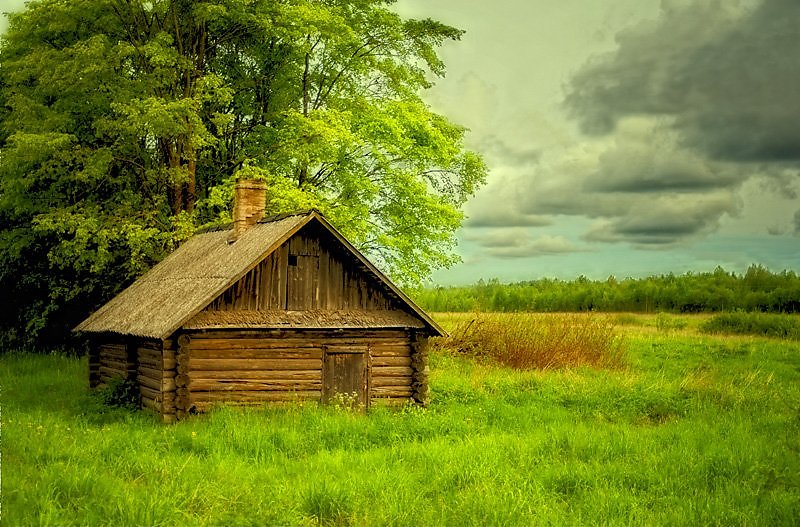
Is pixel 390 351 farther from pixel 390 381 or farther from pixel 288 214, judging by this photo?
pixel 288 214

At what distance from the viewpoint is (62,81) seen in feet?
87.6

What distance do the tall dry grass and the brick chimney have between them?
790 cm

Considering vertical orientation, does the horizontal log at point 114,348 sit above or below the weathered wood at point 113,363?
above

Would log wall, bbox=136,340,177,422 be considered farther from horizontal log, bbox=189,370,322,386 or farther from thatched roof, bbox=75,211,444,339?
thatched roof, bbox=75,211,444,339

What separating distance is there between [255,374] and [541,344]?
11440 millimetres

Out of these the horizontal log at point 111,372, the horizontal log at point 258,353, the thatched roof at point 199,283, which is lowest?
the horizontal log at point 111,372

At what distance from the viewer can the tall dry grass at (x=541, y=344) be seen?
26.7 m

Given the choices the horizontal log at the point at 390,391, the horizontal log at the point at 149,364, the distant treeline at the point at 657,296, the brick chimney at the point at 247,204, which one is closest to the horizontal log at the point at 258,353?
the horizontal log at the point at 149,364

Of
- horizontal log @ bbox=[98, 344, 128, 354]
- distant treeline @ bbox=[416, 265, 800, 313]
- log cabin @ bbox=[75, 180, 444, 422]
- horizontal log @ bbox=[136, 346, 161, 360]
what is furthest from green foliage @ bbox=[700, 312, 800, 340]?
horizontal log @ bbox=[136, 346, 161, 360]

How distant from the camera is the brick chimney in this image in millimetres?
21922

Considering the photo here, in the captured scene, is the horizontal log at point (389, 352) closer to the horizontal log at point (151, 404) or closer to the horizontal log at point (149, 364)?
the horizontal log at point (149, 364)

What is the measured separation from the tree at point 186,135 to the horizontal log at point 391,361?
804 cm

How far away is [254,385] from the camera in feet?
61.6

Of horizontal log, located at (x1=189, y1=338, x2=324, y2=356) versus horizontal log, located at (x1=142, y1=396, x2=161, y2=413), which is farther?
horizontal log, located at (x1=142, y1=396, x2=161, y2=413)
